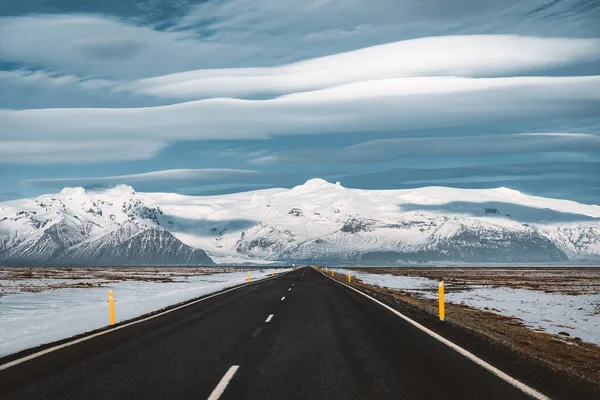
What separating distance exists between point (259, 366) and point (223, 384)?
1.62 meters

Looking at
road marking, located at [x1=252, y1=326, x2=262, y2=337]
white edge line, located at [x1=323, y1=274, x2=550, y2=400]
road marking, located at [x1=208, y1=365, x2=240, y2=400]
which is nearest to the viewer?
road marking, located at [x1=208, y1=365, x2=240, y2=400]

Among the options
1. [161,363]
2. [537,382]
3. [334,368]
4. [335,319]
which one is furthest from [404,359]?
[335,319]

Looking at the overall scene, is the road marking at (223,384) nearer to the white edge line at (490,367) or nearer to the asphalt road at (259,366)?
the asphalt road at (259,366)

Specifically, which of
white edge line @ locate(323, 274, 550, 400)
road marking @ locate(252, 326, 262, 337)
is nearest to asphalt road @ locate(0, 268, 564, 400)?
road marking @ locate(252, 326, 262, 337)

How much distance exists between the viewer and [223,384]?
8.99 meters

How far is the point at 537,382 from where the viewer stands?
9.26m

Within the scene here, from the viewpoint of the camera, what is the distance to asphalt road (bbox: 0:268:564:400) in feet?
28.0

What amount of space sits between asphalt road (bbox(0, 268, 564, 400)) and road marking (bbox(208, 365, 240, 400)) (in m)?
0.05

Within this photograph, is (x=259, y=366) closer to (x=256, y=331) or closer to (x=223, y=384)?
(x=223, y=384)

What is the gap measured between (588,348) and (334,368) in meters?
9.72

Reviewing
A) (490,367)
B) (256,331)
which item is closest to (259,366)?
(490,367)

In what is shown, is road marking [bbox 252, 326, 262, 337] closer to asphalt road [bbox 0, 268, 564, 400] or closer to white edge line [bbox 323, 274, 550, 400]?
asphalt road [bbox 0, 268, 564, 400]

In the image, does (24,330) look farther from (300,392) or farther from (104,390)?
(300,392)

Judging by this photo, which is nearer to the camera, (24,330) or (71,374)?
(71,374)
